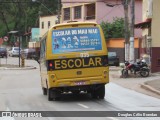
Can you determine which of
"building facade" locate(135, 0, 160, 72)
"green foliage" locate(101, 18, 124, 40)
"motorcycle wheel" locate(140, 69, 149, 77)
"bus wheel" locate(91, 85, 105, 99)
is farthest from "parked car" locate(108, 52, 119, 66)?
"bus wheel" locate(91, 85, 105, 99)

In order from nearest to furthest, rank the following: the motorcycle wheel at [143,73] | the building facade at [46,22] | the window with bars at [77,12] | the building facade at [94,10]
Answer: the motorcycle wheel at [143,73] → the building facade at [94,10] → the window with bars at [77,12] → the building facade at [46,22]

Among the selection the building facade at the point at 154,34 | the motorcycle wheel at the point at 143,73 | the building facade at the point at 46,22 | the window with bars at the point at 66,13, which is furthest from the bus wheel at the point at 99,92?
the building facade at the point at 46,22

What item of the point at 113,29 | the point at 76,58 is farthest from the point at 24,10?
the point at 76,58

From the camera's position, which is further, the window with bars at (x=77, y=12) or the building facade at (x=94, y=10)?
the window with bars at (x=77, y=12)

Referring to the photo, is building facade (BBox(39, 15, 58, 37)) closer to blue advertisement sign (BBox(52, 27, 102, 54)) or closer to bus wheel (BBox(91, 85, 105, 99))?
bus wheel (BBox(91, 85, 105, 99))

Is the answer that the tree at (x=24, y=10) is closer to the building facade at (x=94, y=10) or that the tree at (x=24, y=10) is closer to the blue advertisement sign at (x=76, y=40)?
the building facade at (x=94, y=10)

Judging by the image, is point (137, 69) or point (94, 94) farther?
point (137, 69)

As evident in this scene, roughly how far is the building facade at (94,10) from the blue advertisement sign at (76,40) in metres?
42.1

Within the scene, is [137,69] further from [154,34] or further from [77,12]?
[77,12]

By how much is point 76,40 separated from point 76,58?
0.76 metres

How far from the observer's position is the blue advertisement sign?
66.5ft

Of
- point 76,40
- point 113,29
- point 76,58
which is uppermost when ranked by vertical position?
point 113,29

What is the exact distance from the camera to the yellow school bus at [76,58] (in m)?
20.1

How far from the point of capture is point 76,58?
20109mm
